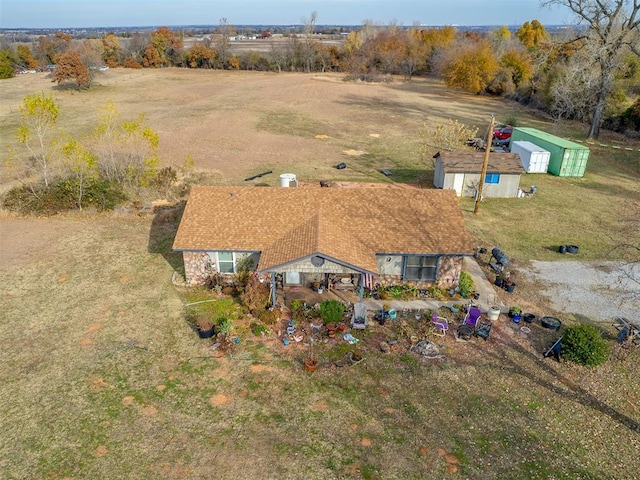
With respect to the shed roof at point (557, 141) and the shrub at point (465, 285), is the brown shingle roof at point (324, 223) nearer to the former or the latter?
the shrub at point (465, 285)

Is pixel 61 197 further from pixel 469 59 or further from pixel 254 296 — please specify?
pixel 469 59

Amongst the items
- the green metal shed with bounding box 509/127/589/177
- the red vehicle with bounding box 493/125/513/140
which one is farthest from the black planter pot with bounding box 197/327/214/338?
the red vehicle with bounding box 493/125/513/140

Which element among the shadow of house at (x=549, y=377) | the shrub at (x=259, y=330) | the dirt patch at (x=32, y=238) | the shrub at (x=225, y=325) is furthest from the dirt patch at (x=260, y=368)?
the dirt patch at (x=32, y=238)

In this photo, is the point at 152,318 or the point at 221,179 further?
the point at 221,179

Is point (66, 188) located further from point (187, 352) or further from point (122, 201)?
point (187, 352)

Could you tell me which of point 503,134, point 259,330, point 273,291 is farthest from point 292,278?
point 503,134

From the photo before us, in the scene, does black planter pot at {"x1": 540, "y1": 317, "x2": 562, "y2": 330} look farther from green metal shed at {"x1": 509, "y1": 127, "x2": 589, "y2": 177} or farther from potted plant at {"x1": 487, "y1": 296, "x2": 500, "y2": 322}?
green metal shed at {"x1": 509, "y1": 127, "x2": 589, "y2": 177}

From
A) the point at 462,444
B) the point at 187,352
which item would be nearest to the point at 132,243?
the point at 187,352

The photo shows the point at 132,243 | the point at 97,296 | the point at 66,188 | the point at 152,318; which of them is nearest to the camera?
the point at 152,318
